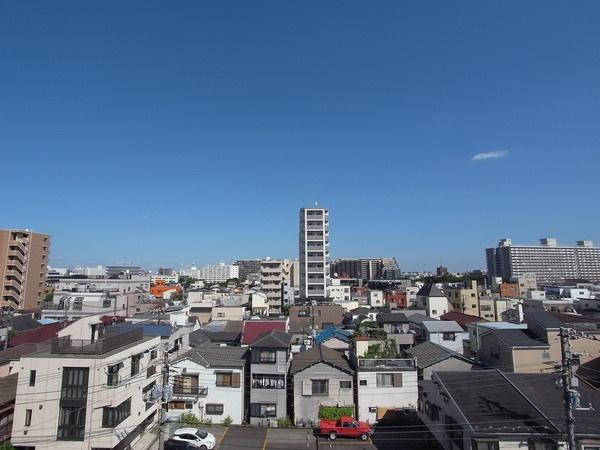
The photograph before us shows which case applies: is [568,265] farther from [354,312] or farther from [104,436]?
[104,436]

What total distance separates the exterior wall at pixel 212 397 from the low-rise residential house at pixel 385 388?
26.9 feet

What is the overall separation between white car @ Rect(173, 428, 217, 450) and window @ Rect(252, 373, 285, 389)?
5.14 m

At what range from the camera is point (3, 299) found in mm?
66625

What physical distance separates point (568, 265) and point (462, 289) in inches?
5134

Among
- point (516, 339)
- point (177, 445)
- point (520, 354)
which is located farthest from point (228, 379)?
point (516, 339)

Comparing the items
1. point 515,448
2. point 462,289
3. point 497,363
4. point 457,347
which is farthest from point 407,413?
point 462,289

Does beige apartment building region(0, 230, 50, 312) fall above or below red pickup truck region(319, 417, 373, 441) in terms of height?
above

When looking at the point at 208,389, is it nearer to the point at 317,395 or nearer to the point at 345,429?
the point at 317,395

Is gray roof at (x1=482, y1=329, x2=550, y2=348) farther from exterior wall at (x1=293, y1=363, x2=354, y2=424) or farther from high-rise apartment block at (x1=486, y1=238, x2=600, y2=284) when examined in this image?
high-rise apartment block at (x1=486, y1=238, x2=600, y2=284)

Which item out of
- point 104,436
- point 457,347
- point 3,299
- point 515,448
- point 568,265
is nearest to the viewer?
point 515,448

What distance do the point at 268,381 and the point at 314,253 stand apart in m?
55.7

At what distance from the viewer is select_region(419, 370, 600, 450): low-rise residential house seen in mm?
15789

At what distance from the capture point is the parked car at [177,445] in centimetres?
2173

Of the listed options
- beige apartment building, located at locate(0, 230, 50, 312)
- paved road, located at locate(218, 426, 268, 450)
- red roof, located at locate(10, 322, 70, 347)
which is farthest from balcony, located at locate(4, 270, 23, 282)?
paved road, located at locate(218, 426, 268, 450)
